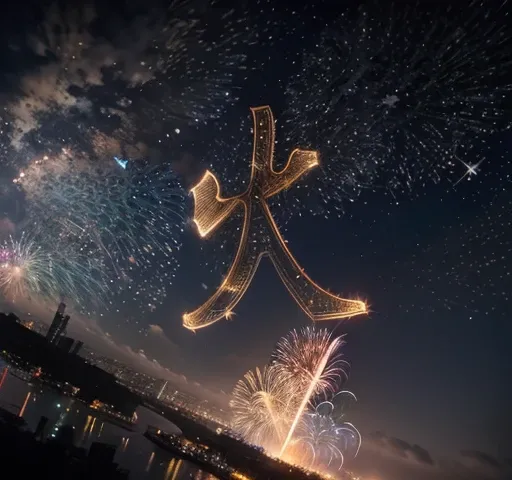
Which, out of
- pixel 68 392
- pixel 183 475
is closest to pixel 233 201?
pixel 183 475

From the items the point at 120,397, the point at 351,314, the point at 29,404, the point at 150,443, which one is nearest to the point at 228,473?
the point at 150,443

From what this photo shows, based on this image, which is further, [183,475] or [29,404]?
[29,404]

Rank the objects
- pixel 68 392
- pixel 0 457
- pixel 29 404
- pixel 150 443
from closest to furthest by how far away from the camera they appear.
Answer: pixel 0 457, pixel 29 404, pixel 150 443, pixel 68 392

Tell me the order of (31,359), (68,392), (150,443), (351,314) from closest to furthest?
(351,314) < (150,443) < (68,392) < (31,359)

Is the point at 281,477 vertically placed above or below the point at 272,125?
below

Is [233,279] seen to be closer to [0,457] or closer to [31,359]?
[0,457]

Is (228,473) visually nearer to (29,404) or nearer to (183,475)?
(183,475)

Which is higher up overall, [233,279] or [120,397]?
[233,279]

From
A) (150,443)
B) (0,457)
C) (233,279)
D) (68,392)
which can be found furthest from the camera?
(68,392)

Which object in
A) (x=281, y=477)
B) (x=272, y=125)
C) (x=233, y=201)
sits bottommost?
(x=281, y=477)
